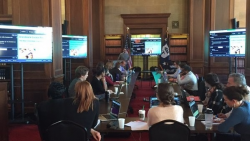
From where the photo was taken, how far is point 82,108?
2.69 m

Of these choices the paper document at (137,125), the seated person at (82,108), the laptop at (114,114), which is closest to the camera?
the seated person at (82,108)

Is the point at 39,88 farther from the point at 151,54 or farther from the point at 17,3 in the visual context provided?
the point at 151,54

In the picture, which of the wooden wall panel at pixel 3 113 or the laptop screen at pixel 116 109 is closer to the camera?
the laptop screen at pixel 116 109

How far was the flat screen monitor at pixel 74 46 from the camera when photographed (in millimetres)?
8156

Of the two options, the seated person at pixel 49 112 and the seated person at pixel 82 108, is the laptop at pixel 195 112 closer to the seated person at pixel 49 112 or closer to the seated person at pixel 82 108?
the seated person at pixel 82 108

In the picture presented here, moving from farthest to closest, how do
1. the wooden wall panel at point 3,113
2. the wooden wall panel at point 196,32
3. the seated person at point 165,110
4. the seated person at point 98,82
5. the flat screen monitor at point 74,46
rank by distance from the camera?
1. the wooden wall panel at point 196,32
2. the flat screen monitor at point 74,46
3. the seated person at point 98,82
4. the wooden wall panel at point 3,113
5. the seated person at point 165,110

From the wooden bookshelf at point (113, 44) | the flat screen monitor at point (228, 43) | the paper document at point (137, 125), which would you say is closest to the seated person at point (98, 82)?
the paper document at point (137, 125)

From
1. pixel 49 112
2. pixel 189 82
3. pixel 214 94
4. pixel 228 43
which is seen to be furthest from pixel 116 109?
pixel 228 43

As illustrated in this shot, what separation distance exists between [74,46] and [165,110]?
19.4 ft

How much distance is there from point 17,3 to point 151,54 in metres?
8.38

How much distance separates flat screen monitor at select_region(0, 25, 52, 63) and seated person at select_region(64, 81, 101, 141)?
2.84m

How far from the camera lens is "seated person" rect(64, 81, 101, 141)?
2.69 m

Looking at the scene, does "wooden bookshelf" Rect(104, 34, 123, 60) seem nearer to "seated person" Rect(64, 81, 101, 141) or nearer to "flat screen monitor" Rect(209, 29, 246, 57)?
"flat screen monitor" Rect(209, 29, 246, 57)

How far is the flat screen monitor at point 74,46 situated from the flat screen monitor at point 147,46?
191 inches
